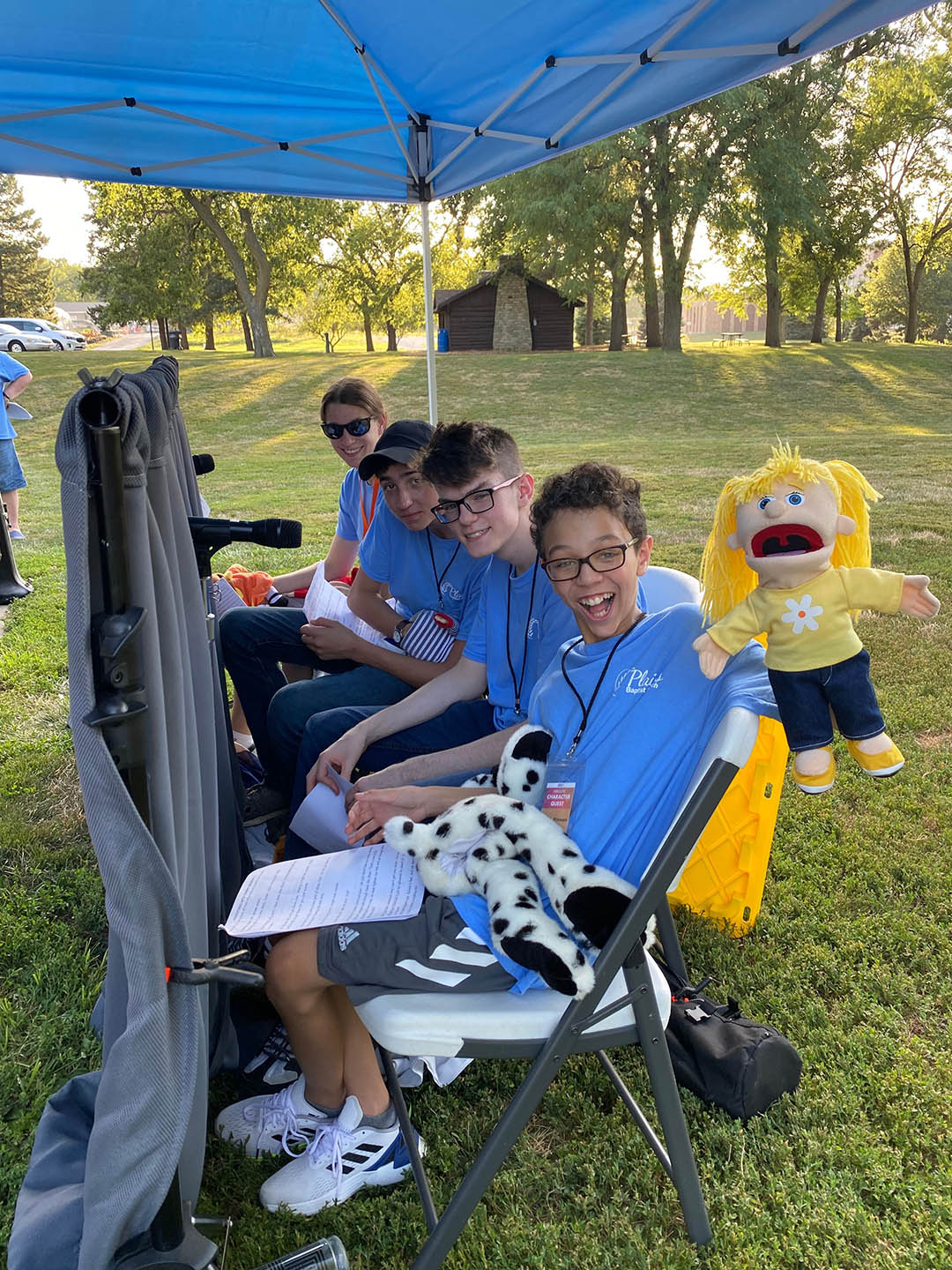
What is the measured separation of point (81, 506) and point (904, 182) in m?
45.3

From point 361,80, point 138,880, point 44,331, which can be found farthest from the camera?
point 44,331

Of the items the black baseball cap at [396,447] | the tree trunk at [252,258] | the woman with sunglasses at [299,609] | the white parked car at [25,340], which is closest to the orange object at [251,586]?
the woman with sunglasses at [299,609]

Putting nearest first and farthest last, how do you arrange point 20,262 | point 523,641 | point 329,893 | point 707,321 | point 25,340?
point 329,893
point 523,641
point 25,340
point 20,262
point 707,321

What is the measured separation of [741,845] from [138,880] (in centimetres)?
199

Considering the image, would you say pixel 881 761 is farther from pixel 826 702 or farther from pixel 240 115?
pixel 240 115

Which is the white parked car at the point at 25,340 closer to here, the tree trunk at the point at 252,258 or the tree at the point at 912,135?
the tree trunk at the point at 252,258

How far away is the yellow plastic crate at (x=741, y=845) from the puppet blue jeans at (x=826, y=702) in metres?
0.73

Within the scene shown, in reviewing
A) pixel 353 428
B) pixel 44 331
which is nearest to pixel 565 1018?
pixel 353 428

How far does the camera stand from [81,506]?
3.83 feet

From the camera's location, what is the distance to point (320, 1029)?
1.98 metres

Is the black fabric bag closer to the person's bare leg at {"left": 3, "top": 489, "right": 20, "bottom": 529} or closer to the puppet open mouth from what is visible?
the puppet open mouth

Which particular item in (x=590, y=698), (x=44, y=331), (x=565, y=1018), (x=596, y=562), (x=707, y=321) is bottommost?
(x=565, y=1018)

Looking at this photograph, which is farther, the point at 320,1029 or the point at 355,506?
the point at 355,506

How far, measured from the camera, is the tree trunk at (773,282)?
29.2 metres
